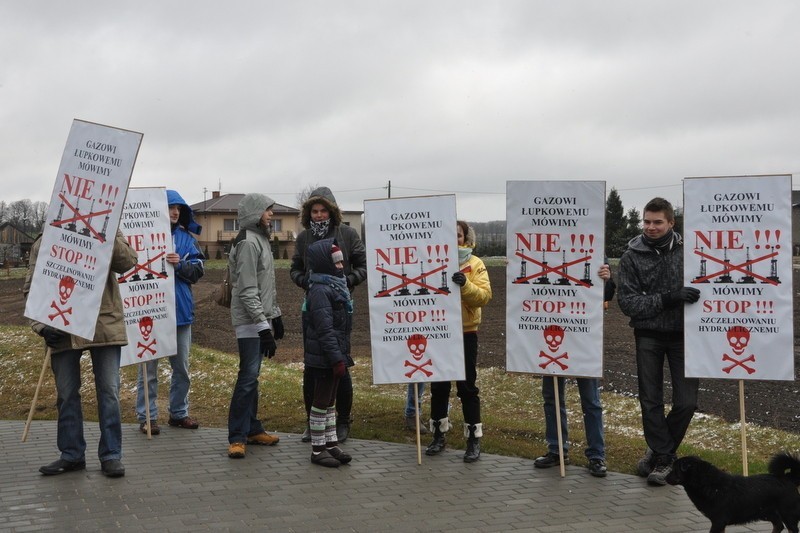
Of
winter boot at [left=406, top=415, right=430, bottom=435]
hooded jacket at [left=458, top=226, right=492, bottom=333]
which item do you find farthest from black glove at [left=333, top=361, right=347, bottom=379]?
winter boot at [left=406, top=415, right=430, bottom=435]

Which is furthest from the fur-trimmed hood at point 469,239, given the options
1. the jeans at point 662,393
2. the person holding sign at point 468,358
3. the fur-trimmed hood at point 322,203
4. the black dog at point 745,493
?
the black dog at point 745,493

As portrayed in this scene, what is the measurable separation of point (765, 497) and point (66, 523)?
4.76 meters

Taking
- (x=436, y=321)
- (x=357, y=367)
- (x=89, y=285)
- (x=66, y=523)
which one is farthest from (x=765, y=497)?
(x=357, y=367)

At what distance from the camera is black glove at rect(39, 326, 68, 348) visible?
7.45 meters

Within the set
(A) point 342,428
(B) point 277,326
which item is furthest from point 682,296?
(B) point 277,326

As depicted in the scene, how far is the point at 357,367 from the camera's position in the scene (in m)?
15.6

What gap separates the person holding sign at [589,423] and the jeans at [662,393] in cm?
41

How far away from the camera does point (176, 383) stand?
9305mm

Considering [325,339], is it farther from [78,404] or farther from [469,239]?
[78,404]

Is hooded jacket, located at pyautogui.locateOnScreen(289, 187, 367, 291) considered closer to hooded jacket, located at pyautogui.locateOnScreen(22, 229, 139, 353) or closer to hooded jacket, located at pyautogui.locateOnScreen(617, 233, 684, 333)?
hooded jacket, located at pyautogui.locateOnScreen(22, 229, 139, 353)

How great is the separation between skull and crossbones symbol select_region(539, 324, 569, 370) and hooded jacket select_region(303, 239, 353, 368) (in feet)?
5.96

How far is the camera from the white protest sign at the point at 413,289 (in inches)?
321

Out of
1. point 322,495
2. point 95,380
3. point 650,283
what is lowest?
point 322,495

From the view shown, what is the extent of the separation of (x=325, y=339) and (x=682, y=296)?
3079 millimetres
